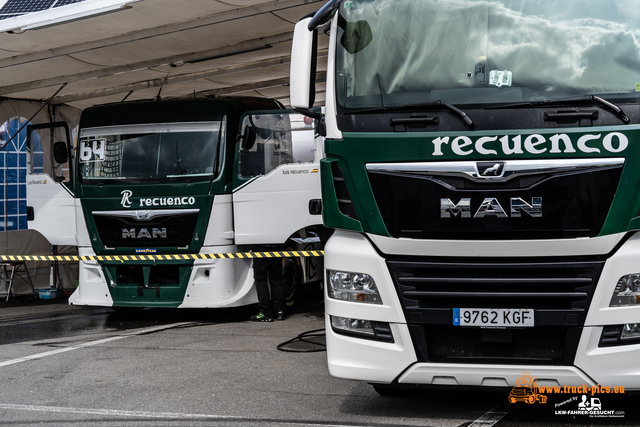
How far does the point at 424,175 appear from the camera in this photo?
15.7 feet

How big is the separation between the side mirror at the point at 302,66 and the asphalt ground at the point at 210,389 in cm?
220

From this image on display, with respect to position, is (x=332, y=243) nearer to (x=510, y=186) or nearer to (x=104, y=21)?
(x=510, y=186)

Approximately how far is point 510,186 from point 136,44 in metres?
7.31

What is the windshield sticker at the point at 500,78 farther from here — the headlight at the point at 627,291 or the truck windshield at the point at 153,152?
the truck windshield at the point at 153,152

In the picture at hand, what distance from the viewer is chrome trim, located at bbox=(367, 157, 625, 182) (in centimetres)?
458

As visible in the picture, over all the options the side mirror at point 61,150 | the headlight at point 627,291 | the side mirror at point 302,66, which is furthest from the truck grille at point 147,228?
the headlight at point 627,291

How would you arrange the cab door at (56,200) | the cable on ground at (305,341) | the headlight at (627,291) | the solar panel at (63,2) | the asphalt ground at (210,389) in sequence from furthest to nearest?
the cab door at (56,200)
the solar panel at (63,2)
the cable on ground at (305,341)
the asphalt ground at (210,389)
the headlight at (627,291)

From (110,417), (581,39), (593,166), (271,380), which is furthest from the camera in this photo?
(271,380)

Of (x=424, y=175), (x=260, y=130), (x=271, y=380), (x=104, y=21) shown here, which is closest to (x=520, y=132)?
(x=424, y=175)

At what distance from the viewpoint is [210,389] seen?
20.3ft

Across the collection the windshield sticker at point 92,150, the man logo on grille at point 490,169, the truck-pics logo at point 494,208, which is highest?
the windshield sticker at point 92,150

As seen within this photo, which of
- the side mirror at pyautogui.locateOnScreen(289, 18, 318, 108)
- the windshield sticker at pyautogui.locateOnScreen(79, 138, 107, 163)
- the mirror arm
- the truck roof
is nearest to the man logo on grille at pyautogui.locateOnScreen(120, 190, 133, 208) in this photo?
the windshield sticker at pyautogui.locateOnScreen(79, 138, 107, 163)

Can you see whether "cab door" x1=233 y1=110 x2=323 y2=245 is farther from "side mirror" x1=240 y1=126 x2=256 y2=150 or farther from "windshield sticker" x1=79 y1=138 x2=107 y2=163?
"windshield sticker" x1=79 y1=138 x2=107 y2=163

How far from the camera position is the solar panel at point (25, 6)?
9.43 m
